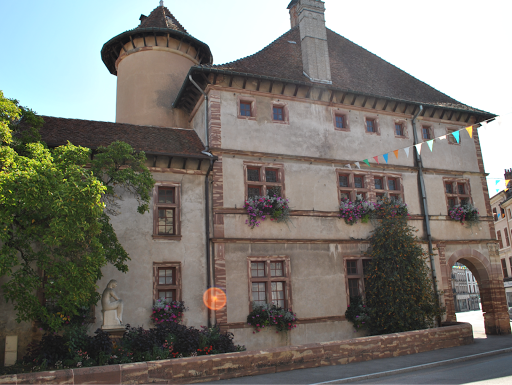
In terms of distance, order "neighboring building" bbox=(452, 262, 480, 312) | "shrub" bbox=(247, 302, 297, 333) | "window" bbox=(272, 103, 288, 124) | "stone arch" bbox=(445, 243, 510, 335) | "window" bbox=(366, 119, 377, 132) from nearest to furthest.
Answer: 1. "shrub" bbox=(247, 302, 297, 333)
2. "window" bbox=(272, 103, 288, 124)
3. "stone arch" bbox=(445, 243, 510, 335)
4. "window" bbox=(366, 119, 377, 132)
5. "neighboring building" bbox=(452, 262, 480, 312)

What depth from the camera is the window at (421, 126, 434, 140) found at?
2145 cm

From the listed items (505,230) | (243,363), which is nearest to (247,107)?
(243,363)

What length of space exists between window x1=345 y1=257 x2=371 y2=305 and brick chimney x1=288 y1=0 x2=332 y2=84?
7547mm


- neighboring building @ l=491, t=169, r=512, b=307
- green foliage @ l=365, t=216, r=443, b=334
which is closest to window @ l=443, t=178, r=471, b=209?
green foliage @ l=365, t=216, r=443, b=334

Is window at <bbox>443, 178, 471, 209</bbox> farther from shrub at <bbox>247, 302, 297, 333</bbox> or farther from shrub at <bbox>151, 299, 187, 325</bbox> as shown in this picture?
shrub at <bbox>151, 299, 187, 325</bbox>

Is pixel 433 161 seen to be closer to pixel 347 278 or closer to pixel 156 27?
pixel 347 278

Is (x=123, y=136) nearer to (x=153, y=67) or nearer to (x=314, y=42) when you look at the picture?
(x=153, y=67)

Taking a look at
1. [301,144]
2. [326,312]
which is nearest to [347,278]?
[326,312]

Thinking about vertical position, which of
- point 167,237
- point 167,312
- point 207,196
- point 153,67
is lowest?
point 167,312

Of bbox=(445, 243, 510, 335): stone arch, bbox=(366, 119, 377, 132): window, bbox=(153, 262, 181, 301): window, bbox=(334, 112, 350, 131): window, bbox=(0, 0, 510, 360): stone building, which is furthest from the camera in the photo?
bbox=(366, 119, 377, 132): window

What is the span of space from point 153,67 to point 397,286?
14.2 metres

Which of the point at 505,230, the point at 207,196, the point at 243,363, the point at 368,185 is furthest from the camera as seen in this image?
the point at 505,230

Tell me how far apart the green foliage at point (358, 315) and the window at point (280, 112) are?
7.52 m

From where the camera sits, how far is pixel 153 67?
71.1 ft
